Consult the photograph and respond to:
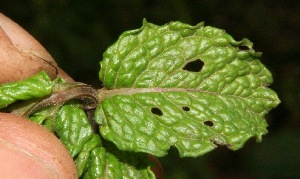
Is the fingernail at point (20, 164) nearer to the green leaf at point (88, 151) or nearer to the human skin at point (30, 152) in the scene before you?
the human skin at point (30, 152)

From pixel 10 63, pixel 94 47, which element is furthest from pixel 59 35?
pixel 10 63

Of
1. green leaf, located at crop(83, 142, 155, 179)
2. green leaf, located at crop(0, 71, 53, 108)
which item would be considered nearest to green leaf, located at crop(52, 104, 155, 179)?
green leaf, located at crop(83, 142, 155, 179)

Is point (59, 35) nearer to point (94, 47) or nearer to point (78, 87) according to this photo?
point (94, 47)

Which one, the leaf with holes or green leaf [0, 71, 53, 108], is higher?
green leaf [0, 71, 53, 108]

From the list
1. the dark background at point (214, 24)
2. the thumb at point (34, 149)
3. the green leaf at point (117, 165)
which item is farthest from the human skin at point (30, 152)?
the dark background at point (214, 24)

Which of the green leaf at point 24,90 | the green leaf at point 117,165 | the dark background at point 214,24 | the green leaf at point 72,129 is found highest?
the green leaf at point 24,90

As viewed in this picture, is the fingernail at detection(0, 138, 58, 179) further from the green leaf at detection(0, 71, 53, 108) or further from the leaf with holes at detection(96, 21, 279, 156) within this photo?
the leaf with holes at detection(96, 21, 279, 156)
